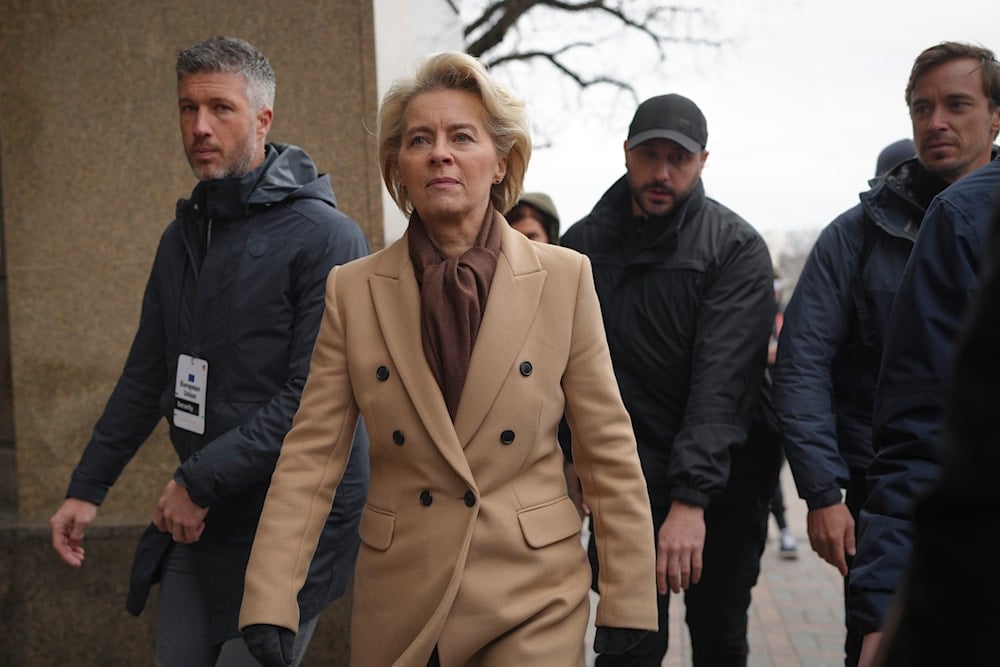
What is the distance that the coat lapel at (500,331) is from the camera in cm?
261

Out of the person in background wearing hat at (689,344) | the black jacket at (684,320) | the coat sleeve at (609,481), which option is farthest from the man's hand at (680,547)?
the coat sleeve at (609,481)

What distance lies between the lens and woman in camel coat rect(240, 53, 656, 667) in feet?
8.51

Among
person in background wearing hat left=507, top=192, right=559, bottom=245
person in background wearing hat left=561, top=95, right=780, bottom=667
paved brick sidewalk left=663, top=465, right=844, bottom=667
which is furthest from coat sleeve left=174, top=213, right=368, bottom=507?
paved brick sidewalk left=663, top=465, right=844, bottom=667

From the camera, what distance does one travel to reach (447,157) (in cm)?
274

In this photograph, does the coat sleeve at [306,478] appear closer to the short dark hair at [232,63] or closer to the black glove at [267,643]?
the black glove at [267,643]

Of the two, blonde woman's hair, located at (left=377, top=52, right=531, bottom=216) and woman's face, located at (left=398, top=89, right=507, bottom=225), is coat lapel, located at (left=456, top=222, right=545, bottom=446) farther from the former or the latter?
blonde woman's hair, located at (left=377, top=52, right=531, bottom=216)

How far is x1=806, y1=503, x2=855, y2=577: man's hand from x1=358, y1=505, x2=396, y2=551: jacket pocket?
1544 mm

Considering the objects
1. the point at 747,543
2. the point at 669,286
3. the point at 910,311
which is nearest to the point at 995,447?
the point at 910,311

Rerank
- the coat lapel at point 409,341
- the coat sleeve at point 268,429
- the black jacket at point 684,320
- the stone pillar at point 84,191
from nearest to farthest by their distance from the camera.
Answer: the coat lapel at point 409,341 < the coat sleeve at point 268,429 < the black jacket at point 684,320 < the stone pillar at point 84,191

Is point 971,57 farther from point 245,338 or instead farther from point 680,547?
point 245,338

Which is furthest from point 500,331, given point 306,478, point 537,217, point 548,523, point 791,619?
point 791,619

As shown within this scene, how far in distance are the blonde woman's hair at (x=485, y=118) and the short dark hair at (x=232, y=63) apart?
701 mm

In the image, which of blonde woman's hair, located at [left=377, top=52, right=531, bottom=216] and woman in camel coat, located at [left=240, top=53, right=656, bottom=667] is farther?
blonde woman's hair, located at [left=377, top=52, right=531, bottom=216]

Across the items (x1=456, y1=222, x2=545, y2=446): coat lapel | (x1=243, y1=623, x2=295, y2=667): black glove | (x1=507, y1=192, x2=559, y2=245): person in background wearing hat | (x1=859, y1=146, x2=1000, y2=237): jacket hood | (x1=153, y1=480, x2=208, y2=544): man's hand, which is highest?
(x1=859, y1=146, x2=1000, y2=237): jacket hood
